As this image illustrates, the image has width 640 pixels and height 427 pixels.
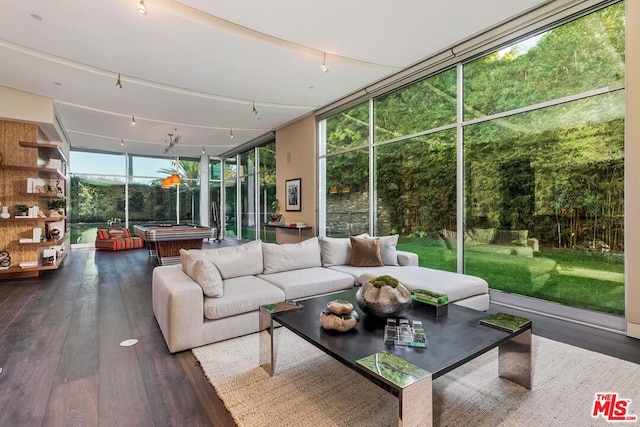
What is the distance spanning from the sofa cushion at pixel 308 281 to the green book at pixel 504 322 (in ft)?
5.55

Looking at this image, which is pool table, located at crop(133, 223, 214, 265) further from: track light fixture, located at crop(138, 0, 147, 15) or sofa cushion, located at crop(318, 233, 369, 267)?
track light fixture, located at crop(138, 0, 147, 15)

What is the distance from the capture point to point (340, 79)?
5.05 metres

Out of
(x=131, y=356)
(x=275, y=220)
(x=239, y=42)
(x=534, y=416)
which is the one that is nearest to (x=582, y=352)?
(x=534, y=416)

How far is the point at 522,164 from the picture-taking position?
3.90m

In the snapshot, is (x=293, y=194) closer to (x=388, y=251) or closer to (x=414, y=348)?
(x=388, y=251)

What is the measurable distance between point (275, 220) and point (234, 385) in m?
6.17

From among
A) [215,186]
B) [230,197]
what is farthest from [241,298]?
[215,186]

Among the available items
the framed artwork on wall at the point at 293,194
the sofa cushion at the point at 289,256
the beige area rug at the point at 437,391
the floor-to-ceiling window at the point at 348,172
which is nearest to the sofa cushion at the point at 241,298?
the beige area rug at the point at 437,391

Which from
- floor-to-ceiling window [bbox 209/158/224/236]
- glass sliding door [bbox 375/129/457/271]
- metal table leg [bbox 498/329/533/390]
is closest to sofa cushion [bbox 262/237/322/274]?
glass sliding door [bbox 375/129/457/271]

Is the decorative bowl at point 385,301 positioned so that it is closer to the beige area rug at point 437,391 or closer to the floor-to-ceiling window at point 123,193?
the beige area rug at point 437,391

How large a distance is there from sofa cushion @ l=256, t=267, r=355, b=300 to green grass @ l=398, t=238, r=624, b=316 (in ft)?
6.56

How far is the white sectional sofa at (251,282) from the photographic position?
8.70ft

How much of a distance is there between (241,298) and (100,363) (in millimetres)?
1153

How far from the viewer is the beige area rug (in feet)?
5.87
